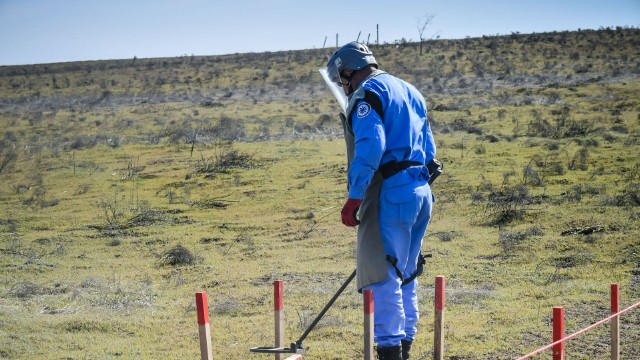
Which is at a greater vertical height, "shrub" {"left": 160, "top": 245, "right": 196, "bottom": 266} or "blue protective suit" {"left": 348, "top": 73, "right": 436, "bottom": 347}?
"blue protective suit" {"left": 348, "top": 73, "right": 436, "bottom": 347}

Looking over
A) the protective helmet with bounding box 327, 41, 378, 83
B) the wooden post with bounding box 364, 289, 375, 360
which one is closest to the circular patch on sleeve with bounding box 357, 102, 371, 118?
the protective helmet with bounding box 327, 41, 378, 83

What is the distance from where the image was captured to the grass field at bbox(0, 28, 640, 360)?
23.8 feet

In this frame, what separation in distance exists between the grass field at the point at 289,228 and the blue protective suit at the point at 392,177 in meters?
2.26

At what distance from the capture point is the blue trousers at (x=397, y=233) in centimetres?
418

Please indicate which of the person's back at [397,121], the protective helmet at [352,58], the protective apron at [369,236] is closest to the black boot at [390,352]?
the protective apron at [369,236]

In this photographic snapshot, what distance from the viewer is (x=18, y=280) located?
9750 mm

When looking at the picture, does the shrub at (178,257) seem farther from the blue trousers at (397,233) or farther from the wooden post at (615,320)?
the wooden post at (615,320)

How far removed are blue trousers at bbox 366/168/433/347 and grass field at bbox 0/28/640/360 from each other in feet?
7.33

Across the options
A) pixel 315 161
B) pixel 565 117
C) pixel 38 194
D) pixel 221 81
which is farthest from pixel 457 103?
pixel 221 81

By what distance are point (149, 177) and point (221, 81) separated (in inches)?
1279

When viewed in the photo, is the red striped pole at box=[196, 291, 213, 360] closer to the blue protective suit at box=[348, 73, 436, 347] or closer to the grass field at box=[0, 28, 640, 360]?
the blue protective suit at box=[348, 73, 436, 347]

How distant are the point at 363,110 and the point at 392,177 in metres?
0.41

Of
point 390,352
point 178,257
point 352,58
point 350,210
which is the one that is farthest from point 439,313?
point 178,257

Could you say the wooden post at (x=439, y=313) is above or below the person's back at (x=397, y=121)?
below
